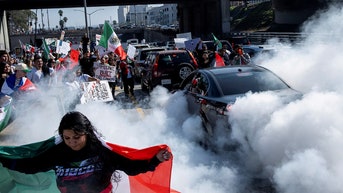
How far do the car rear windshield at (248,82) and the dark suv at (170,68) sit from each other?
22.1 ft

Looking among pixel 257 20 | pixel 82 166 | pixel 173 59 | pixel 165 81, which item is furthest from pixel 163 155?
pixel 257 20

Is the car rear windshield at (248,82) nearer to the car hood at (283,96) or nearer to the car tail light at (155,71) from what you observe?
the car hood at (283,96)

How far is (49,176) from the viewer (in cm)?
342

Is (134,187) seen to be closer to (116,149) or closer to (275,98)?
(116,149)

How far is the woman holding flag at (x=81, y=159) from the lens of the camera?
3.01 metres

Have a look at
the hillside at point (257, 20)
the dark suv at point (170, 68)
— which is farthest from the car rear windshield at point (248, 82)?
the hillside at point (257, 20)

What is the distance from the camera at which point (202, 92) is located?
7.43 metres

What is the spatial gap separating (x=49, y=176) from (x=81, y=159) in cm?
55

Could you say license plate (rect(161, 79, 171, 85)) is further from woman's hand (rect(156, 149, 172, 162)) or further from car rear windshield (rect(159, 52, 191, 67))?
woman's hand (rect(156, 149, 172, 162))

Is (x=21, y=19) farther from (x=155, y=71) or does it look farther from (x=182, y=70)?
(x=182, y=70)

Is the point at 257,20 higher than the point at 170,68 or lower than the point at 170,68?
higher

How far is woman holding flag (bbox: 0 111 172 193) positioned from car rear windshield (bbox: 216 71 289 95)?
3673mm

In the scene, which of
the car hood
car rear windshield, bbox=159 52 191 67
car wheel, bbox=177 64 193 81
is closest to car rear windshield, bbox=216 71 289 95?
the car hood

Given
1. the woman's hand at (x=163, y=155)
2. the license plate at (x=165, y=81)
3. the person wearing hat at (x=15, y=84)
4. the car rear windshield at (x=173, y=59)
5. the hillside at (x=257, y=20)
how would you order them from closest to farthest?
the woman's hand at (x=163, y=155)
the person wearing hat at (x=15, y=84)
the license plate at (x=165, y=81)
the car rear windshield at (x=173, y=59)
the hillside at (x=257, y=20)
